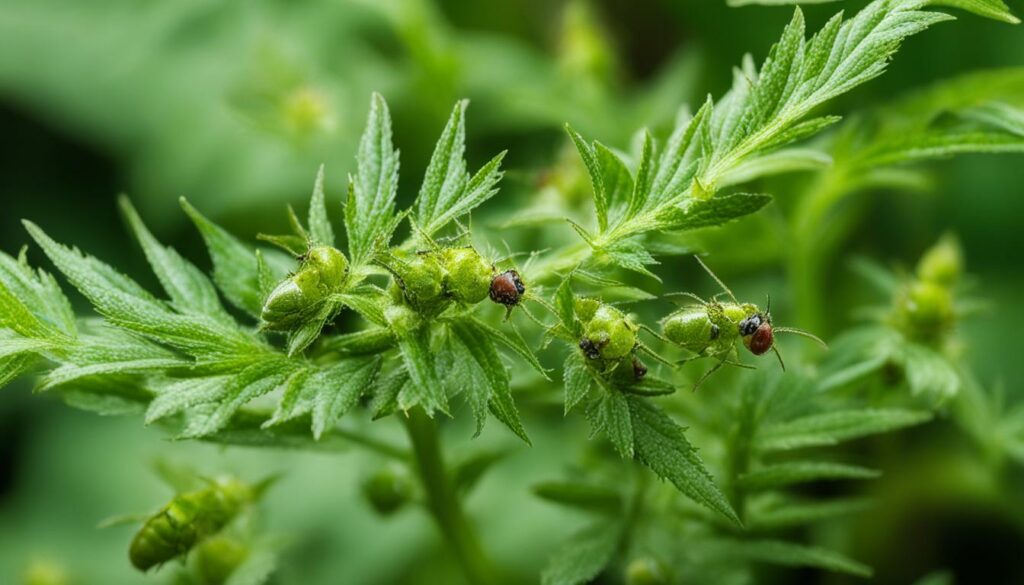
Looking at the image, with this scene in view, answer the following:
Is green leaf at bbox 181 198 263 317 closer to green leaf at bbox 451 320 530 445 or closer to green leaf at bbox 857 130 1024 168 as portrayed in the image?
green leaf at bbox 451 320 530 445

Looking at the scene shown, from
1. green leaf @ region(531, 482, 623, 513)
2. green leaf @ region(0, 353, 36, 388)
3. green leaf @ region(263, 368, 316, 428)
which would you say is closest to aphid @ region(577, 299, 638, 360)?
green leaf @ region(263, 368, 316, 428)

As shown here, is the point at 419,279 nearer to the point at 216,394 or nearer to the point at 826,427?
the point at 216,394

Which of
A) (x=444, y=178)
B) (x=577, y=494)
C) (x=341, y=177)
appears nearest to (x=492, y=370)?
(x=444, y=178)

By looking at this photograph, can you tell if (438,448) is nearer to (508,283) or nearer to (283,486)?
(508,283)

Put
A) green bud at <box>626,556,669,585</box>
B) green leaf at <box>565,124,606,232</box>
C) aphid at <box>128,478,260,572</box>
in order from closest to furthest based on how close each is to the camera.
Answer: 1. green leaf at <box>565,124,606,232</box>
2. aphid at <box>128,478,260,572</box>
3. green bud at <box>626,556,669,585</box>

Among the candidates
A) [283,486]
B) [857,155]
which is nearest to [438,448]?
[857,155]

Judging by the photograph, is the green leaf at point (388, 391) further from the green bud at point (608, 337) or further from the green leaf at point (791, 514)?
the green leaf at point (791, 514)
